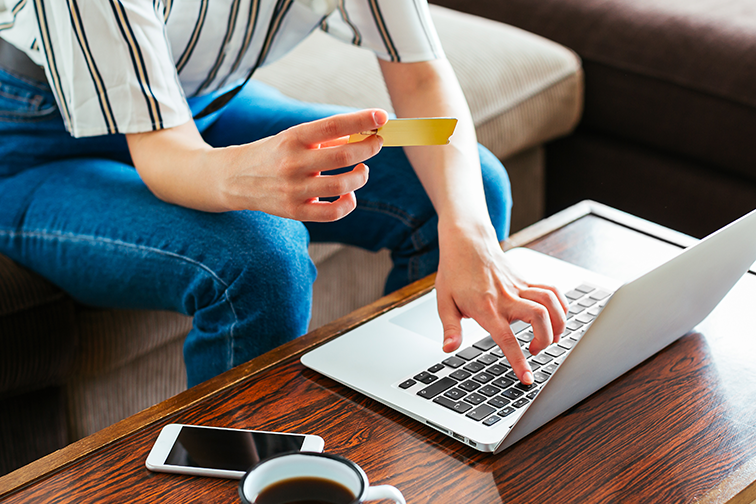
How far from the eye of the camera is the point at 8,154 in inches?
33.4

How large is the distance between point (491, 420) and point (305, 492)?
0.18 metres

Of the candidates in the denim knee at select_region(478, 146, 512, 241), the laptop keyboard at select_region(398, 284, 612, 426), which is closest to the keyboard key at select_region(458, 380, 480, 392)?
the laptop keyboard at select_region(398, 284, 612, 426)

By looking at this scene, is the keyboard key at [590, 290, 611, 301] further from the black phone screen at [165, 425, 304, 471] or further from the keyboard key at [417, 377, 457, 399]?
the black phone screen at [165, 425, 304, 471]

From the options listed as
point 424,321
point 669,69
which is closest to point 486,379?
point 424,321

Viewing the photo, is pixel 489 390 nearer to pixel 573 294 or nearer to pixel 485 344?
pixel 485 344

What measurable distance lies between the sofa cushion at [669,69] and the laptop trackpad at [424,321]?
0.96 m

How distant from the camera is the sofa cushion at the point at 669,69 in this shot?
139 cm

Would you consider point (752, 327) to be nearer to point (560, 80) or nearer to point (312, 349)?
point (312, 349)

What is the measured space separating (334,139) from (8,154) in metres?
0.49

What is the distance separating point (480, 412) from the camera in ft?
1.81

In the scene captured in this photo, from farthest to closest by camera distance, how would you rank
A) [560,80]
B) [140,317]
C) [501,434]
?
[560,80], [140,317], [501,434]

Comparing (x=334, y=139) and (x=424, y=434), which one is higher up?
(x=334, y=139)

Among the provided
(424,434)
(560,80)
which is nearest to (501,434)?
(424,434)

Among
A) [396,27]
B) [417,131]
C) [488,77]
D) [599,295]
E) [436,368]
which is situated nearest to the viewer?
[417,131]
